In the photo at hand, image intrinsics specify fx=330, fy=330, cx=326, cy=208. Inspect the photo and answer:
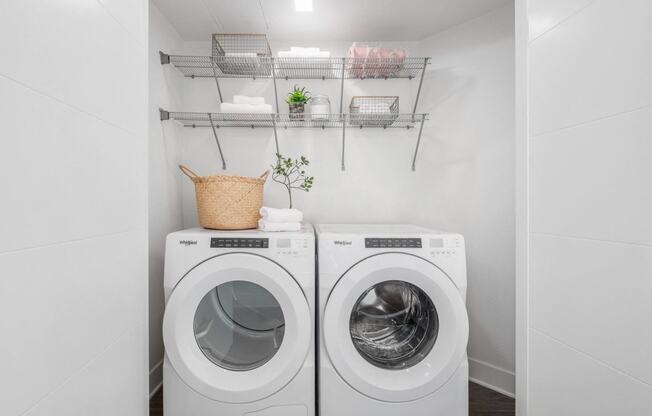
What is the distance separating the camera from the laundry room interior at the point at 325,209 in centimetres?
72

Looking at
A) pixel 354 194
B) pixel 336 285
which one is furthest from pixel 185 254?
pixel 354 194

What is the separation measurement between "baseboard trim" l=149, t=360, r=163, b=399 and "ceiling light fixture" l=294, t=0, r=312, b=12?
6.86 feet

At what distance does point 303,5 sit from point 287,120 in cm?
61

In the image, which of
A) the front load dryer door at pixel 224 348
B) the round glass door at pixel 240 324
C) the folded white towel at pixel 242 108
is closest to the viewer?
the front load dryer door at pixel 224 348

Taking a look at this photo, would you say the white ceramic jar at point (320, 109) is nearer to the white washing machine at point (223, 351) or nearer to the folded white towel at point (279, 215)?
the folded white towel at point (279, 215)

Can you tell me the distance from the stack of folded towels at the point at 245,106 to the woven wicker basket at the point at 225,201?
45 centimetres
